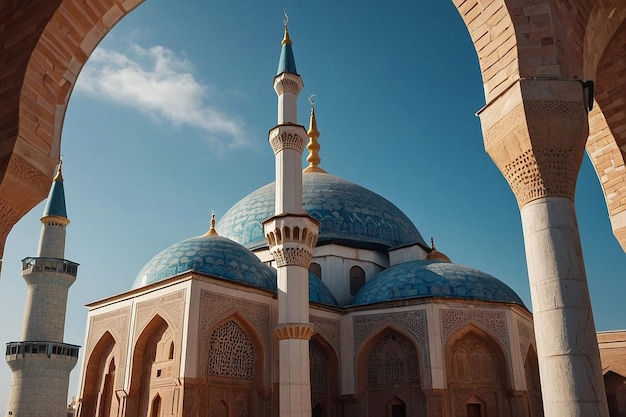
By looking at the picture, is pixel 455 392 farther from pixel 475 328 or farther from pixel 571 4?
pixel 571 4

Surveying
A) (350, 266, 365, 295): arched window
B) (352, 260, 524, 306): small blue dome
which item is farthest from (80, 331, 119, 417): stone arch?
(350, 266, 365, 295): arched window

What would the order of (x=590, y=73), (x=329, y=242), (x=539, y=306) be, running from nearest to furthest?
(x=539, y=306)
(x=590, y=73)
(x=329, y=242)

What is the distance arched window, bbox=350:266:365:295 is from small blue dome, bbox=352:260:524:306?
118cm

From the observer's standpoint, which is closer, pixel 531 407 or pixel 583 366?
pixel 583 366

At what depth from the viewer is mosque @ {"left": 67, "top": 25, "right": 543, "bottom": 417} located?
11367mm

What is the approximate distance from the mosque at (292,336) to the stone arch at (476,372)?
3 cm

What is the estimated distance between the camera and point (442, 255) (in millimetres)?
17141

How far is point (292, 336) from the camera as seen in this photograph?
11.3 m

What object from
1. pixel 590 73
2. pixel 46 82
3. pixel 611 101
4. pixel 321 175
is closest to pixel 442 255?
pixel 321 175

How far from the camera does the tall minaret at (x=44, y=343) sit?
1214 centimetres

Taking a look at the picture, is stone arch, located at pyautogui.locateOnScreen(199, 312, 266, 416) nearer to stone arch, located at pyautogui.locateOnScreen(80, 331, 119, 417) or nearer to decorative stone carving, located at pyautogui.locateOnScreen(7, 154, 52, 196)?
stone arch, located at pyautogui.locateOnScreen(80, 331, 119, 417)

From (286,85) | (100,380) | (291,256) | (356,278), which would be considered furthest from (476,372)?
(100,380)

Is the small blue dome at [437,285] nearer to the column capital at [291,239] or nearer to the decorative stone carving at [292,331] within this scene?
the column capital at [291,239]

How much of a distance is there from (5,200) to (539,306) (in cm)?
334
